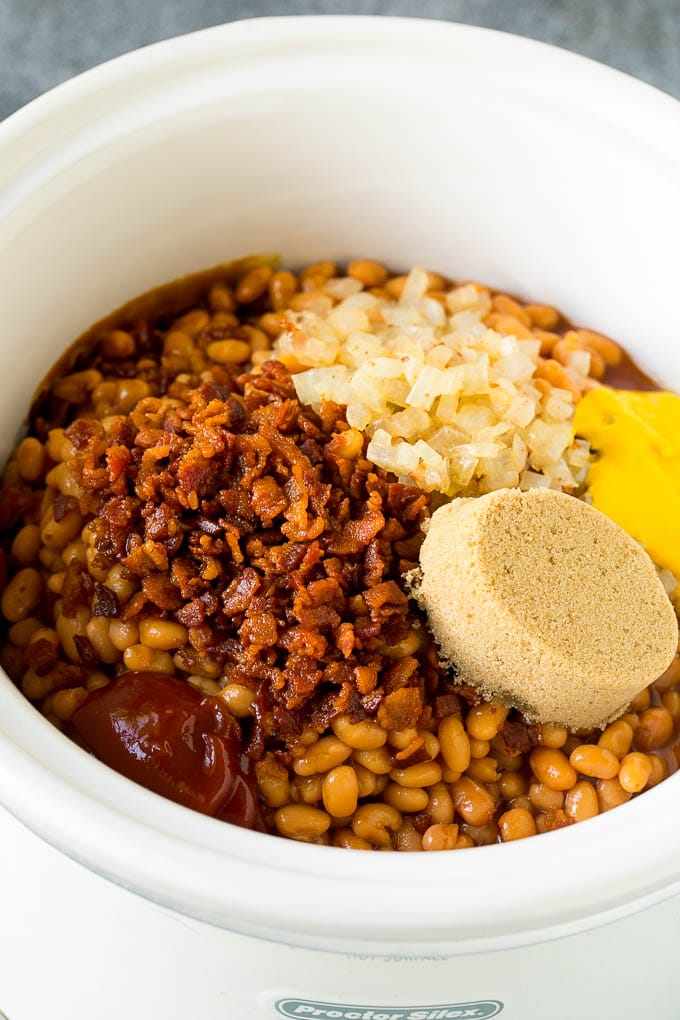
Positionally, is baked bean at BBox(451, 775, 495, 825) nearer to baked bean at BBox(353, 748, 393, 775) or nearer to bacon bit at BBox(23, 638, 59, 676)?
baked bean at BBox(353, 748, 393, 775)

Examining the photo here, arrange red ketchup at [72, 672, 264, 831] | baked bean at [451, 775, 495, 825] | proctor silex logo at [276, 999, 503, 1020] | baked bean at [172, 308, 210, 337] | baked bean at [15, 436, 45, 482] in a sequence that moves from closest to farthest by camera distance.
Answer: proctor silex logo at [276, 999, 503, 1020] < red ketchup at [72, 672, 264, 831] < baked bean at [451, 775, 495, 825] < baked bean at [15, 436, 45, 482] < baked bean at [172, 308, 210, 337]

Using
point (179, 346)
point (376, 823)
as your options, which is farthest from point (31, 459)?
point (376, 823)

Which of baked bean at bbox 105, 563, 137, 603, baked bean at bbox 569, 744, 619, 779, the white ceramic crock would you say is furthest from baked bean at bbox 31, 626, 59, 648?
baked bean at bbox 569, 744, 619, 779

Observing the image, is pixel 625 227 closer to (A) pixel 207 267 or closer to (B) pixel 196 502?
(A) pixel 207 267

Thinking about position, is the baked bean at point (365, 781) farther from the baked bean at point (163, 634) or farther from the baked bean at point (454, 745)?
the baked bean at point (163, 634)

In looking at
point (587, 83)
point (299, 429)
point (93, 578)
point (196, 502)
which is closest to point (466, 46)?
point (587, 83)

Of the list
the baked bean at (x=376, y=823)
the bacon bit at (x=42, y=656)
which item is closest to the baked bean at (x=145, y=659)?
the bacon bit at (x=42, y=656)

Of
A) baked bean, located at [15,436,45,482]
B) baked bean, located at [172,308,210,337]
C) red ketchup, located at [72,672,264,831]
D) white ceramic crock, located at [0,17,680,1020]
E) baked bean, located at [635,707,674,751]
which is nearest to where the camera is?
white ceramic crock, located at [0,17,680,1020]
